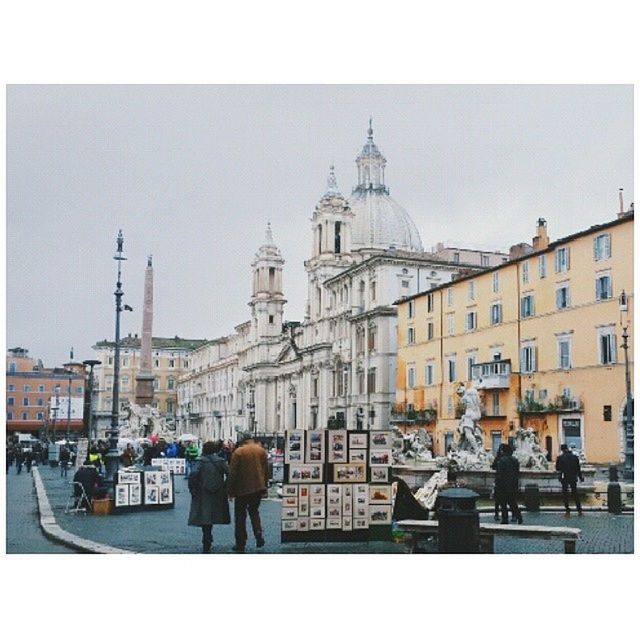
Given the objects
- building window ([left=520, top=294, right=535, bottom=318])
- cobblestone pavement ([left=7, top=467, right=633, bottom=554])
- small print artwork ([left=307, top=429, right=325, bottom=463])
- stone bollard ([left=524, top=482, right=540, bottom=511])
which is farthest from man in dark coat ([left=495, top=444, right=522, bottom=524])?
building window ([left=520, top=294, right=535, bottom=318])

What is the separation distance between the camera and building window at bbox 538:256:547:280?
33250 mm

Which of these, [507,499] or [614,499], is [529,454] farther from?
[507,499]

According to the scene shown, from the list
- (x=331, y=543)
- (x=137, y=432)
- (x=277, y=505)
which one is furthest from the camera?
(x=137, y=432)

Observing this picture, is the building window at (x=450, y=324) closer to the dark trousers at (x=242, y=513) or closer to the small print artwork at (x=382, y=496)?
the small print artwork at (x=382, y=496)

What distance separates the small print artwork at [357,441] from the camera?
10844 millimetres

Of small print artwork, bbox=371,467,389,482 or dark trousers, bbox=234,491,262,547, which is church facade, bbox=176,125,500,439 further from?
dark trousers, bbox=234,491,262,547

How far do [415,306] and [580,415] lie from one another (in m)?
16.2

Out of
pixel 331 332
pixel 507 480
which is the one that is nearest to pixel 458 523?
pixel 507 480

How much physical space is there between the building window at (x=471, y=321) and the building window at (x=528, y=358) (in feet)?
13.7

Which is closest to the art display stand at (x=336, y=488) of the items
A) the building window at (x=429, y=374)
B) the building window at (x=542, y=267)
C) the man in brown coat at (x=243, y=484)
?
the man in brown coat at (x=243, y=484)

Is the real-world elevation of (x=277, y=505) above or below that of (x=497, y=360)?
below

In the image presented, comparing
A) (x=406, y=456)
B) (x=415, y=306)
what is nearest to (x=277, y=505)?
(x=406, y=456)

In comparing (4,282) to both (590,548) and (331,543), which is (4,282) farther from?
(590,548)

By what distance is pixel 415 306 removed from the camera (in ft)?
149
